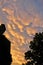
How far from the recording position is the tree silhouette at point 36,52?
33531 millimetres

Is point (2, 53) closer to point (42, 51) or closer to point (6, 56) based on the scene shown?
point (6, 56)

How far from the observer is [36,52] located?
112ft

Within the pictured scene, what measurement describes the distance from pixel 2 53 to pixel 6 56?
→ 0.65 metres

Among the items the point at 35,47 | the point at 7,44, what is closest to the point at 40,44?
the point at 35,47

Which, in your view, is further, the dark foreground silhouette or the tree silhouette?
the tree silhouette

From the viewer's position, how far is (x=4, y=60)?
1877 centimetres

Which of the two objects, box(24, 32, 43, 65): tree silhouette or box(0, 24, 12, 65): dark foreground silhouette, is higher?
box(24, 32, 43, 65): tree silhouette

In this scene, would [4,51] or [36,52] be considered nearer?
[4,51]

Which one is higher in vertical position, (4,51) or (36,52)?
(36,52)

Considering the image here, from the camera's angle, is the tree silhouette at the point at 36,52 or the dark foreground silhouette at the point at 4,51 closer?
the dark foreground silhouette at the point at 4,51

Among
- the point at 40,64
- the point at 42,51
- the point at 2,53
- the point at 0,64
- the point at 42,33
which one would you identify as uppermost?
the point at 42,33

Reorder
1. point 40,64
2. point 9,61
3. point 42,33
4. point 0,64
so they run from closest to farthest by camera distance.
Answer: point 0,64 → point 9,61 → point 40,64 → point 42,33

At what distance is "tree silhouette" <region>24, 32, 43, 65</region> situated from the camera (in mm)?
33531

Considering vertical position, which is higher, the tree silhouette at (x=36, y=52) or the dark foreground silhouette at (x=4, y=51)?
the tree silhouette at (x=36, y=52)
